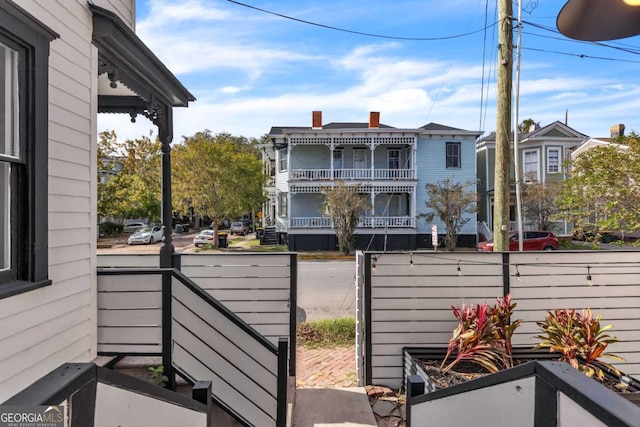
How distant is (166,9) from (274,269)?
4.89 m

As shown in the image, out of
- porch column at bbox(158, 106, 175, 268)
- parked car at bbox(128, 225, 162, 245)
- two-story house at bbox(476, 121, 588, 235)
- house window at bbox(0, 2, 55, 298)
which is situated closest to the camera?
house window at bbox(0, 2, 55, 298)

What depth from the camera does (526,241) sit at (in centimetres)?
1747

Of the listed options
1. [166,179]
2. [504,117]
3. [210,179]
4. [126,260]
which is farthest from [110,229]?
[504,117]

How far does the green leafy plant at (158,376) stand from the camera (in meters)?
3.26

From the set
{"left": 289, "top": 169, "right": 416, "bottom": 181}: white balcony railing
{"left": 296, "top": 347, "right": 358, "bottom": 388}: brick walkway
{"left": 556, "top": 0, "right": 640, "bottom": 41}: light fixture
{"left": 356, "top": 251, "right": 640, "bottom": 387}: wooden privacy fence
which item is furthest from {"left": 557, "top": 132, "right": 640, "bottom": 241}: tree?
{"left": 289, "top": 169, "right": 416, "bottom": 181}: white balcony railing

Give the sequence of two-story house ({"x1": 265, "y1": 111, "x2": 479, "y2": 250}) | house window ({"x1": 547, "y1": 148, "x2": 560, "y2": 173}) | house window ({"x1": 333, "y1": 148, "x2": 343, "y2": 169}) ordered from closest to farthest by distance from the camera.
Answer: two-story house ({"x1": 265, "y1": 111, "x2": 479, "y2": 250}) → house window ({"x1": 333, "y1": 148, "x2": 343, "y2": 169}) → house window ({"x1": 547, "y1": 148, "x2": 560, "y2": 173})

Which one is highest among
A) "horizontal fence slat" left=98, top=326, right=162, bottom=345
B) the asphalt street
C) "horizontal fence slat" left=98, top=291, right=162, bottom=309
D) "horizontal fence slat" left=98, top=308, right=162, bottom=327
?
"horizontal fence slat" left=98, top=291, right=162, bottom=309

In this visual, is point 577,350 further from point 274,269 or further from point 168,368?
point 168,368

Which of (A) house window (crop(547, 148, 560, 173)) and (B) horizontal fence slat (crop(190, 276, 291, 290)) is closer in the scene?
(B) horizontal fence slat (crop(190, 276, 291, 290))

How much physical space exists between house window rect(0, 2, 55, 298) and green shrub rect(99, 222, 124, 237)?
1210 inches

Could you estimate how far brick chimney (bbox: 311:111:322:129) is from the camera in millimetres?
22016

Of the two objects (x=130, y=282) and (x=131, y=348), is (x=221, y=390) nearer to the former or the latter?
(x=131, y=348)

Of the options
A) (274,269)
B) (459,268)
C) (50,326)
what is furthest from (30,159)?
(459,268)

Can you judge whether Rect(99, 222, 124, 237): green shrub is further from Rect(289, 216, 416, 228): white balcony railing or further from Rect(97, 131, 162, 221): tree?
Rect(289, 216, 416, 228): white balcony railing
